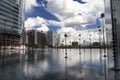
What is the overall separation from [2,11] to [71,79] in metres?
152

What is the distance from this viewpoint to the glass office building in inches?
6206

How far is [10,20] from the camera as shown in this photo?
177 metres

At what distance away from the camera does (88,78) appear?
64.2 feet

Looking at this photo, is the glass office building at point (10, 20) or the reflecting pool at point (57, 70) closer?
the reflecting pool at point (57, 70)

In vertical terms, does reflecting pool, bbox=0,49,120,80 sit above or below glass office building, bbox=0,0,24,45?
below

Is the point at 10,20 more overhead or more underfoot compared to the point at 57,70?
more overhead

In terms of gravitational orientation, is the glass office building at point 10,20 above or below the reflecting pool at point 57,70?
above

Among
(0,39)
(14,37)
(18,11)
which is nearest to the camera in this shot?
(0,39)

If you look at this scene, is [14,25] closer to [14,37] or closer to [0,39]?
[14,37]

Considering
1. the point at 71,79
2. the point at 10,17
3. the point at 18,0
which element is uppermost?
the point at 18,0

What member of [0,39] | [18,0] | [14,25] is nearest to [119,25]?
[0,39]

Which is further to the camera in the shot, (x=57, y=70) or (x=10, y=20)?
(x=10, y=20)

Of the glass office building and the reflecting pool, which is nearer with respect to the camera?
the reflecting pool

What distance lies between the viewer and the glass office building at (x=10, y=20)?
517 ft
